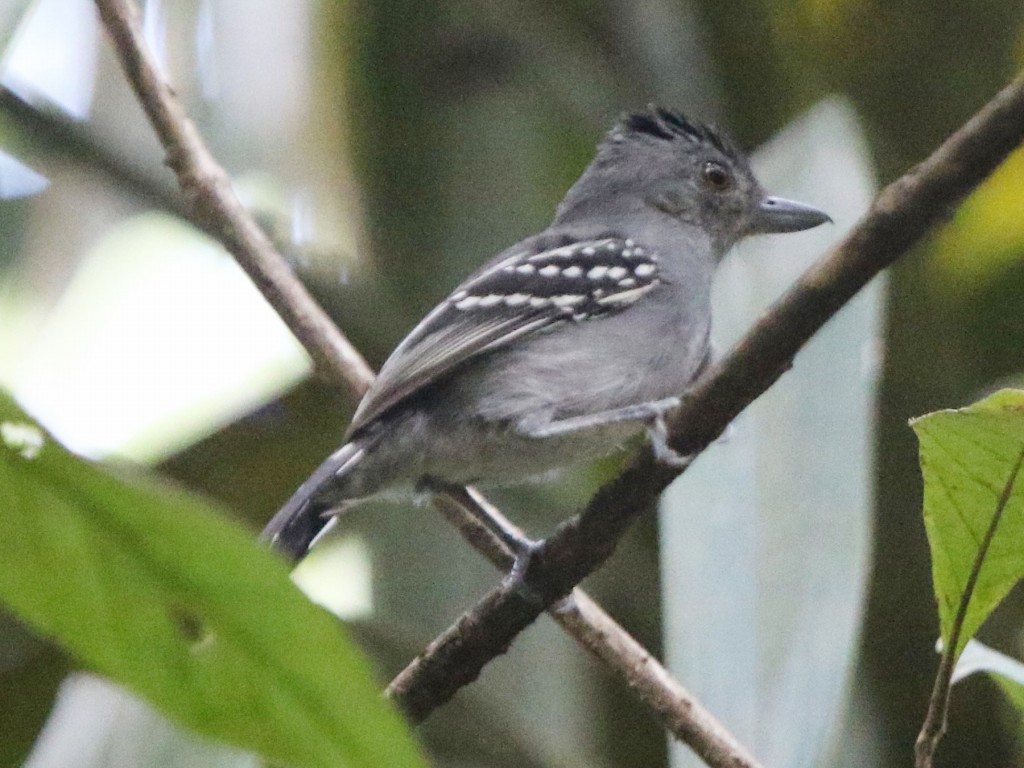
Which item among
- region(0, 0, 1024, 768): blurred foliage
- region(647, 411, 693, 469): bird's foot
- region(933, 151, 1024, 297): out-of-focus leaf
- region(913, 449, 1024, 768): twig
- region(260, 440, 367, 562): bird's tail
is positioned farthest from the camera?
region(933, 151, 1024, 297): out-of-focus leaf

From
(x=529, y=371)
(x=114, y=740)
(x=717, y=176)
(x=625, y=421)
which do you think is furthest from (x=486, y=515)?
(x=717, y=176)

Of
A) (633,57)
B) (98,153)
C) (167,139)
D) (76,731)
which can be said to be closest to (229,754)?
(76,731)

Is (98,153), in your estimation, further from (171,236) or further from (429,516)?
(429,516)

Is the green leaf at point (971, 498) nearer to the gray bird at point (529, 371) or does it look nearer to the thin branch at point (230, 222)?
the gray bird at point (529, 371)

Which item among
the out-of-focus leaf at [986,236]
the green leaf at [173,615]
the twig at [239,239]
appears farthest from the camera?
the out-of-focus leaf at [986,236]

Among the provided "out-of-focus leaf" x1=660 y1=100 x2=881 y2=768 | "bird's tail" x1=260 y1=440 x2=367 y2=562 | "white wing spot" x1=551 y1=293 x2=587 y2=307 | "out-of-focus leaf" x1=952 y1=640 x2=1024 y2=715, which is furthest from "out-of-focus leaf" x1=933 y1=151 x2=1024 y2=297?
"out-of-focus leaf" x1=952 y1=640 x2=1024 y2=715

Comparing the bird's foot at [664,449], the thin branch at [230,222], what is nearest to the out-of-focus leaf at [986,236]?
the thin branch at [230,222]

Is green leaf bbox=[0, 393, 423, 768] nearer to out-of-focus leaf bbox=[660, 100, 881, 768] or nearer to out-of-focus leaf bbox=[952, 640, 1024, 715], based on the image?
out-of-focus leaf bbox=[952, 640, 1024, 715]

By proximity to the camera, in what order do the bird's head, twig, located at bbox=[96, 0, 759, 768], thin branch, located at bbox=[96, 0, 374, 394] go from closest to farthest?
twig, located at bbox=[96, 0, 759, 768] → thin branch, located at bbox=[96, 0, 374, 394] → the bird's head
